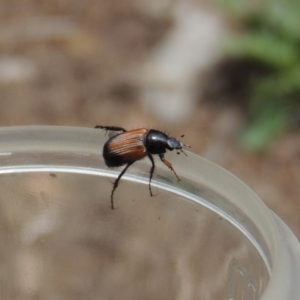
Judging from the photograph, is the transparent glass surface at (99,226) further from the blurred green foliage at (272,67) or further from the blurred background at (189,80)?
the blurred green foliage at (272,67)

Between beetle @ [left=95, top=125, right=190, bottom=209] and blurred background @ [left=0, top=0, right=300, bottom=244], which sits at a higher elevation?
blurred background @ [left=0, top=0, right=300, bottom=244]

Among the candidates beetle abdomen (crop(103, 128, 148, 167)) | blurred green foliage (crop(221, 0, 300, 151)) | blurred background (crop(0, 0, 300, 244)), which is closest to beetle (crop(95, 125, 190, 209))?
beetle abdomen (crop(103, 128, 148, 167))

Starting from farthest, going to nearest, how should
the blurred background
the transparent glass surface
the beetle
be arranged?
the blurred background, the beetle, the transparent glass surface

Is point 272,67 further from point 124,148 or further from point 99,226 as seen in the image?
point 99,226

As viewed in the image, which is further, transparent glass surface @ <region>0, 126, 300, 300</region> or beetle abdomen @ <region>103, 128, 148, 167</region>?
beetle abdomen @ <region>103, 128, 148, 167</region>

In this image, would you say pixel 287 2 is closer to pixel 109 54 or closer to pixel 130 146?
pixel 109 54

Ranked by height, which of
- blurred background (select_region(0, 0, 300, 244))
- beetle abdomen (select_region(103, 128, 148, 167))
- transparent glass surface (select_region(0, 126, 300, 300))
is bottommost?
transparent glass surface (select_region(0, 126, 300, 300))

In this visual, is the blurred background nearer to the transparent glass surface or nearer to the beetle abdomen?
the beetle abdomen
